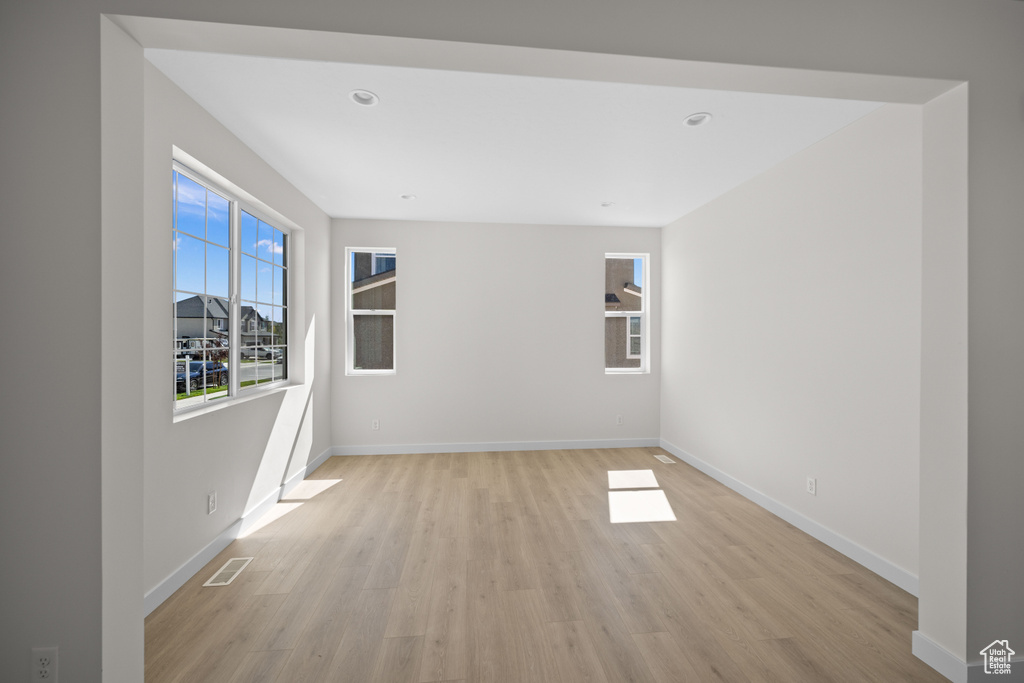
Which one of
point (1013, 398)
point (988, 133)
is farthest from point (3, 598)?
point (988, 133)

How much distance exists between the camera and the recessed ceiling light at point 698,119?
8.48 ft

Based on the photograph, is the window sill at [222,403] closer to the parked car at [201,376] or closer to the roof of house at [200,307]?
the parked car at [201,376]

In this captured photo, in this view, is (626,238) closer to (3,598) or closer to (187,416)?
(187,416)

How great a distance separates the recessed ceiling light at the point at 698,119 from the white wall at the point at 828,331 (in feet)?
2.95

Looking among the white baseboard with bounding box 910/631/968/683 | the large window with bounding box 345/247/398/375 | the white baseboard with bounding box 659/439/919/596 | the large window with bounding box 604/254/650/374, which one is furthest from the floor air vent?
the large window with bounding box 604/254/650/374

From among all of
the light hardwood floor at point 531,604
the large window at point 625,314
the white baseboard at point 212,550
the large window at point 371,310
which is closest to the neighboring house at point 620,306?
the large window at point 625,314

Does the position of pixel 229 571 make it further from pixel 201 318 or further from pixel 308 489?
pixel 201 318

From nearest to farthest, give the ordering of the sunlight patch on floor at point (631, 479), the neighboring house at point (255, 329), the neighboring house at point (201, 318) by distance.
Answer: the neighboring house at point (201, 318) < the neighboring house at point (255, 329) < the sunlight patch on floor at point (631, 479)

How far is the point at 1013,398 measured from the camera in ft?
5.49

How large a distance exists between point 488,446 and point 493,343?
122cm

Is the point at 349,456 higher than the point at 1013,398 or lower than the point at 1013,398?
lower

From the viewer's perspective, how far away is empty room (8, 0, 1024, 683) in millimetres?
1440

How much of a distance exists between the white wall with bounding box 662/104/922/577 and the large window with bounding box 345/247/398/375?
11.3 feet

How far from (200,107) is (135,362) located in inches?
72.5
